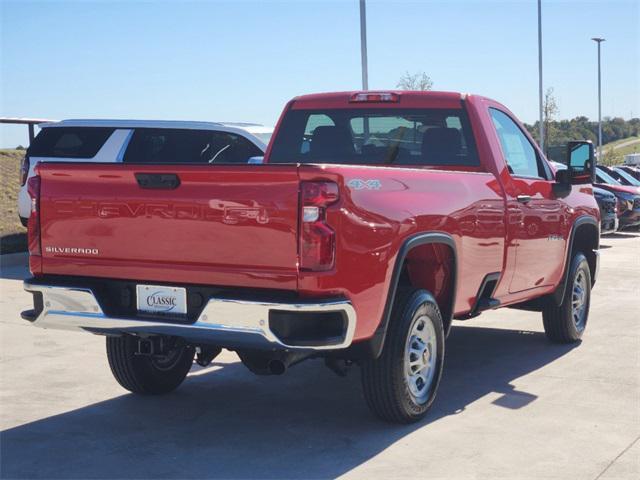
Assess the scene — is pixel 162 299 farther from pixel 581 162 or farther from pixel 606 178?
pixel 606 178

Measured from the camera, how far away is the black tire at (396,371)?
228 inches

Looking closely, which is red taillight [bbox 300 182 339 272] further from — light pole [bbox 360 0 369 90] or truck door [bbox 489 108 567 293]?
light pole [bbox 360 0 369 90]

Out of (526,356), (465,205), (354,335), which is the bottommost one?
(526,356)

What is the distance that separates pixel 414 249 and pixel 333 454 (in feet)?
4.95

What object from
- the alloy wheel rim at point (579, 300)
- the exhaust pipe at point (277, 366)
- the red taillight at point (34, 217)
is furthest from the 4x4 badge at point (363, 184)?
the alloy wheel rim at point (579, 300)

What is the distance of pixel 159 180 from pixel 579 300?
15.7 ft

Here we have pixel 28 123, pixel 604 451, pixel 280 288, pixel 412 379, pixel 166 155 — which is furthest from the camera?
pixel 28 123

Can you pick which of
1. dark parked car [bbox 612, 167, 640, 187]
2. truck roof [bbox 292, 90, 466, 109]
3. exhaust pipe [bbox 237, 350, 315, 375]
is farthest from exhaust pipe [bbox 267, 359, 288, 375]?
dark parked car [bbox 612, 167, 640, 187]

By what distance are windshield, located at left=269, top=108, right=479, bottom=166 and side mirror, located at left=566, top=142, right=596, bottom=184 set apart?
1.44 metres

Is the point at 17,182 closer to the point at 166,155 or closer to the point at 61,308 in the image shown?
the point at 166,155

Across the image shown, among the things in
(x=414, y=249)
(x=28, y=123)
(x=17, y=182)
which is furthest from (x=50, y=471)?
(x=17, y=182)

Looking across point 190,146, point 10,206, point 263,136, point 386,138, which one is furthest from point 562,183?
point 10,206

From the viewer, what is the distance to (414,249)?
6.34m

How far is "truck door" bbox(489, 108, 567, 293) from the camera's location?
7.40 meters
